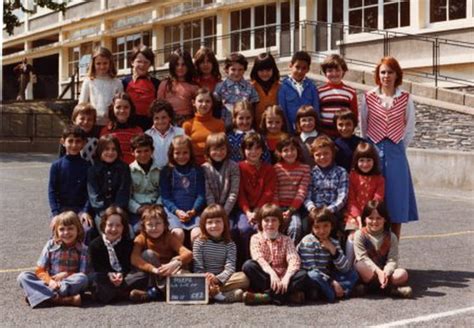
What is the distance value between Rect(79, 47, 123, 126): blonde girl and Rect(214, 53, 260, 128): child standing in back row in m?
1.09

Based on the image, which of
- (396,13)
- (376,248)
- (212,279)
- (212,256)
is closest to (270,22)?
(396,13)

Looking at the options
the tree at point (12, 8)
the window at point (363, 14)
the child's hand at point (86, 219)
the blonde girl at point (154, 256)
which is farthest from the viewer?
the tree at point (12, 8)

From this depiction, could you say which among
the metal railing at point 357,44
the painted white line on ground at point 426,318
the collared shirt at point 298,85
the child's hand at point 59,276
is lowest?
the painted white line on ground at point 426,318

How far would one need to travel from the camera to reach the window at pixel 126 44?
40.0 metres

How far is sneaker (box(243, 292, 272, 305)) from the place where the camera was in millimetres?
6148

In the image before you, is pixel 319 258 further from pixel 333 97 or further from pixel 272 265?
pixel 333 97

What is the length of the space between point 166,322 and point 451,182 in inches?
471

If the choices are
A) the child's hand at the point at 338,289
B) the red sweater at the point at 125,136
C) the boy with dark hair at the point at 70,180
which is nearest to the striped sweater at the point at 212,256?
the child's hand at the point at 338,289

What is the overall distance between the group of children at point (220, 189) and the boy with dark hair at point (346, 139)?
14mm

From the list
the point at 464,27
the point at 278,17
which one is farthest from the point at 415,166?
the point at 278,17

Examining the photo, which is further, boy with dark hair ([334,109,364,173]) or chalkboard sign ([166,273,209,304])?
boy with dark hair ([334,109,364,173])

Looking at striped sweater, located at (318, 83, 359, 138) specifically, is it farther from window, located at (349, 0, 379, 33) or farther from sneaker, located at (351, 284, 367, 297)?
window, located at (349, 0, 379, 33)

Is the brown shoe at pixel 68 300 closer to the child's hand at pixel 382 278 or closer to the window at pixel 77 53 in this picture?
the child's hand at pixel 382 278

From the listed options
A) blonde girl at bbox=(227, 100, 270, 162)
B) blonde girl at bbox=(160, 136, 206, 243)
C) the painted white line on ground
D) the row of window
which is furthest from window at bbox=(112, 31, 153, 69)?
the painted white line on ground
